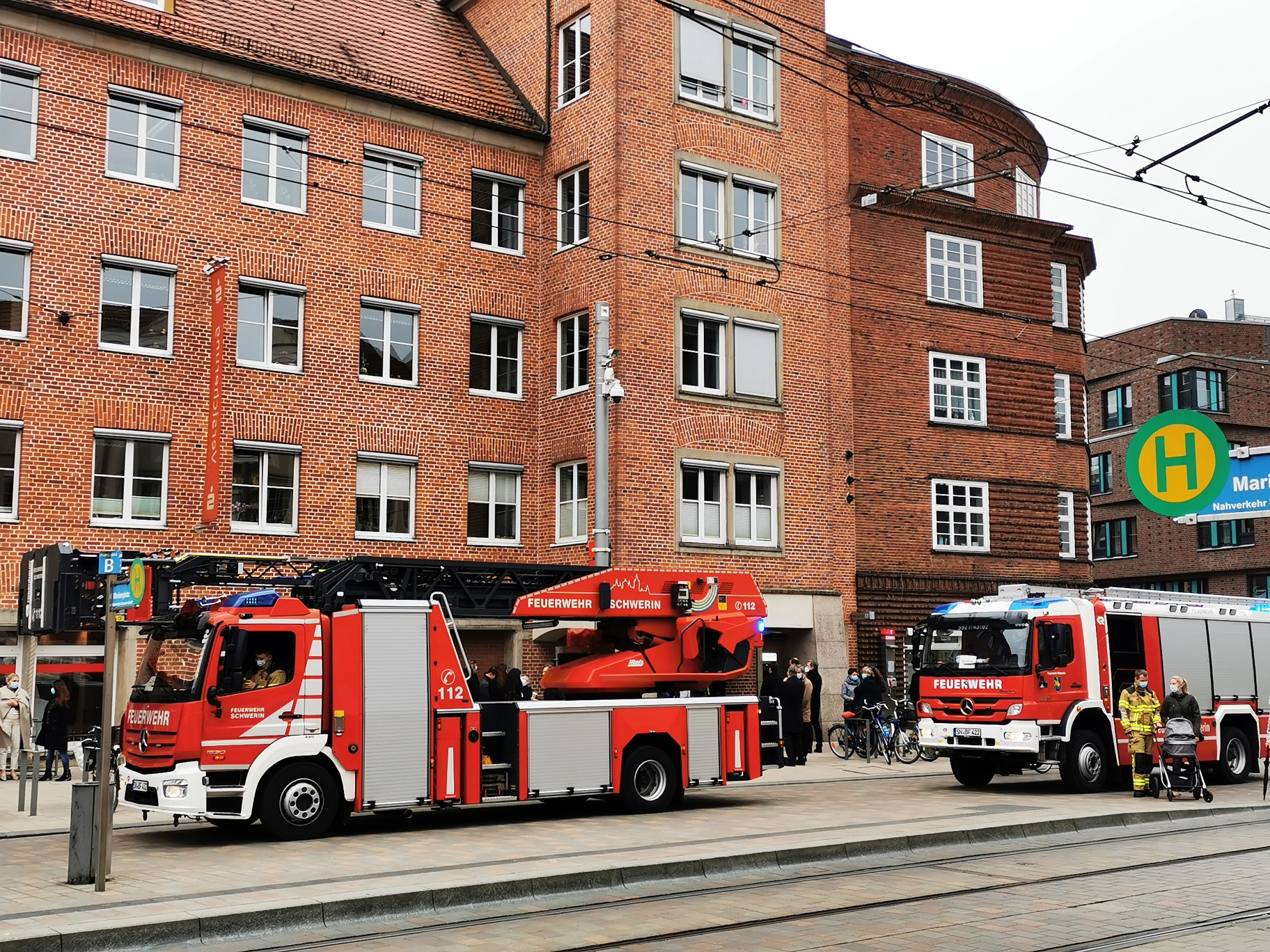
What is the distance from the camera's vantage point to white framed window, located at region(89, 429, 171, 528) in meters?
24.8

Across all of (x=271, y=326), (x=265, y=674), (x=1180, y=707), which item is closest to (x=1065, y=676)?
(x=1180, y=707)

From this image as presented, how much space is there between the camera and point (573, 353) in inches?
1169

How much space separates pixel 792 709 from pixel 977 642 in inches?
153

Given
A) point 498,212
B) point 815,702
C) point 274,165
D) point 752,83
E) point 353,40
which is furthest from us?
point 752,83

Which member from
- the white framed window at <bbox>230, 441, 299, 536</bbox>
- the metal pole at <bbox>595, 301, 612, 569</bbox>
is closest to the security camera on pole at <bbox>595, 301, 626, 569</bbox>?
the metal pole at <bbox>595, 301, 612, 569</bbox>

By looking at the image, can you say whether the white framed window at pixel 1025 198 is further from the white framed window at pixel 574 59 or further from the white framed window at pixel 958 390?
the white framed window at pixel 574 59

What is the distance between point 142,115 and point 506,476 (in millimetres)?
9886

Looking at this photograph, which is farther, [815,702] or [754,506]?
[754,506]

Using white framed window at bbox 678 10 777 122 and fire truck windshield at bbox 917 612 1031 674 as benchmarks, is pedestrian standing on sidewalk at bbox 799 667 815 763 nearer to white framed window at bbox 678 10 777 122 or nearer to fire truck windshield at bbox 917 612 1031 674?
fire truck windshield at bbox 917 612 1031 674

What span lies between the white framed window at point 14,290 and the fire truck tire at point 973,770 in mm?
16921

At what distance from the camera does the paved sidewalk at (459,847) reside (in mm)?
10734

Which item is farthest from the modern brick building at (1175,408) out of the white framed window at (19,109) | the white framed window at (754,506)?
the white framed window at (19,109)

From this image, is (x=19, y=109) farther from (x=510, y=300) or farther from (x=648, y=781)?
(x=648, y=781)

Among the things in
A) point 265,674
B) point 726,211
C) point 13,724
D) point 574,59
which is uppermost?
point 574,59
